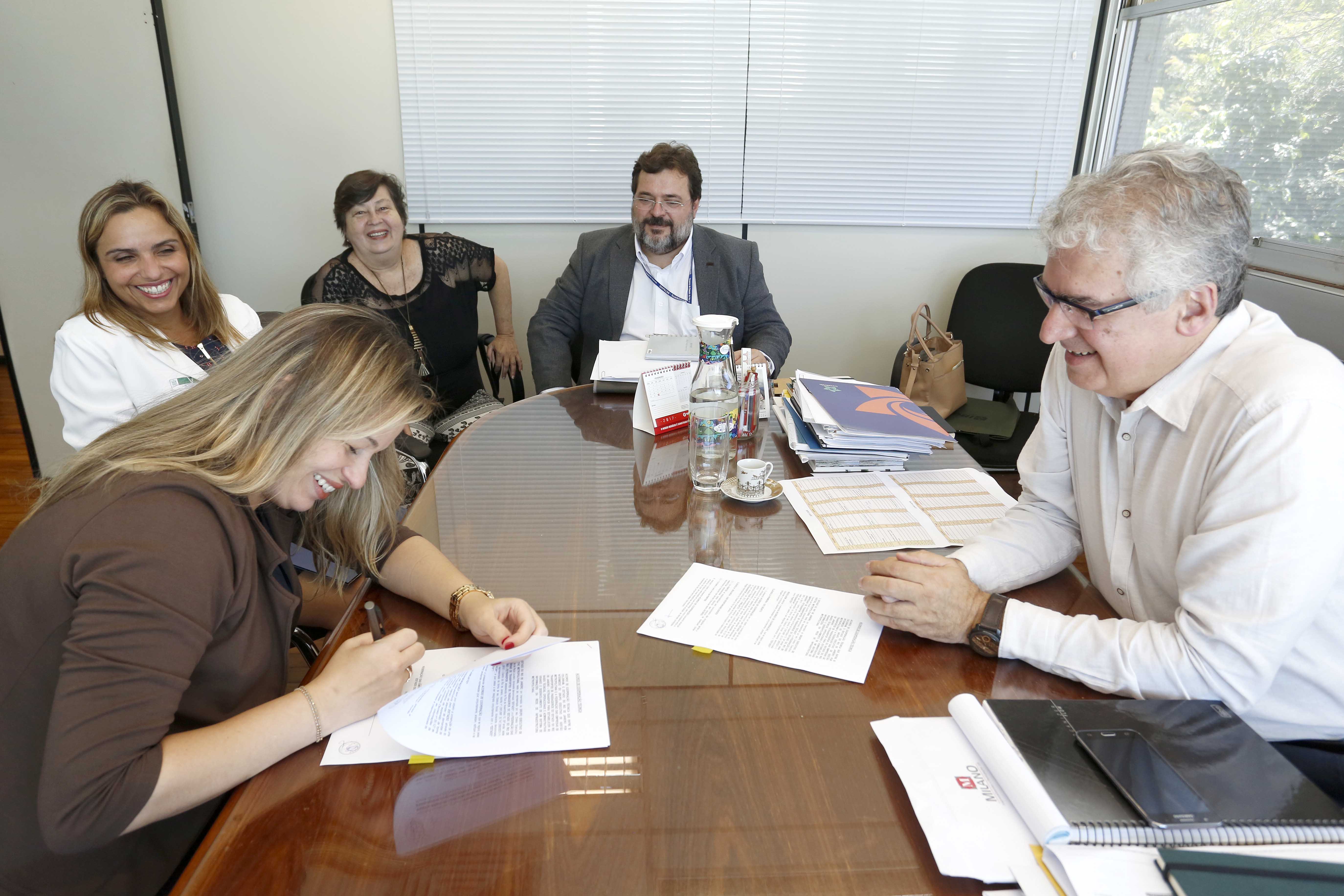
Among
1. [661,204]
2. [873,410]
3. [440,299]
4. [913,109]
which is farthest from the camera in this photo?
[913,109]

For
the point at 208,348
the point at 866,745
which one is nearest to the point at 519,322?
the point at 208,348

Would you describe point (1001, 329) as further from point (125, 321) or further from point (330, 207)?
point (125, 321)

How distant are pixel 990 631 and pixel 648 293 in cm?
220

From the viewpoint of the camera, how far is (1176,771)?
2.77 feet

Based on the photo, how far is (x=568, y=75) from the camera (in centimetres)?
347

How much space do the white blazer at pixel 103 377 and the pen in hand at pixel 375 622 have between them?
4.10 ft

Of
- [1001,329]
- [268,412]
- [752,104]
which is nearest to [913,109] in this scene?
[752,104]

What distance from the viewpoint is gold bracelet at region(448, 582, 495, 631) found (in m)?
1.20

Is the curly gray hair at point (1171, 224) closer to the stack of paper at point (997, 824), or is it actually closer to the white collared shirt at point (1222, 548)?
the white collared shirt at point (1222, 548)

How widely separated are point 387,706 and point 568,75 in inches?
121

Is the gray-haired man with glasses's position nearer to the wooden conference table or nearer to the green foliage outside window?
the wooden conference table

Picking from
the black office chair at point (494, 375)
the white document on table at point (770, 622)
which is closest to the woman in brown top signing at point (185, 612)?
the white document on table at point (770, 622)

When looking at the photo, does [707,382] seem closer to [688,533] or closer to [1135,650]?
[688,533]

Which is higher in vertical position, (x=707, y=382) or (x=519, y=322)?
(x=707, y=382)
